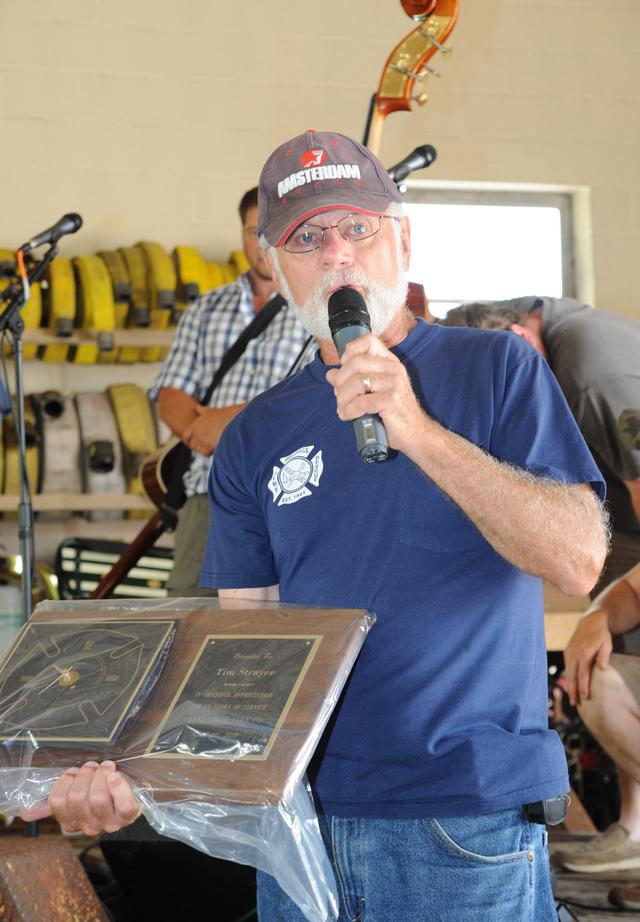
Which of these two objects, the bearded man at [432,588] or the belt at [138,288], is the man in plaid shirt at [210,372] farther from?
the belt at [138,288]

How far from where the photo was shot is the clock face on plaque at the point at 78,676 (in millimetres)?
1253

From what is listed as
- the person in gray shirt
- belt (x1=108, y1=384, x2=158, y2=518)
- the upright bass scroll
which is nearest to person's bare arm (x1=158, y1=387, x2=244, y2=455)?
the person in gray shirt

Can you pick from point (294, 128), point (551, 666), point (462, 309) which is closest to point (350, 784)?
point (462, 309)

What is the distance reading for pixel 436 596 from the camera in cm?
131

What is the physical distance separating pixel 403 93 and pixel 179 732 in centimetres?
204

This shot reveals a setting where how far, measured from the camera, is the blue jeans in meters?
1.27

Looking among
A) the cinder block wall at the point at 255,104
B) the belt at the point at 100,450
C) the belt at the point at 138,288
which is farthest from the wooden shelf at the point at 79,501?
the cinder block wall at the point at 255,104

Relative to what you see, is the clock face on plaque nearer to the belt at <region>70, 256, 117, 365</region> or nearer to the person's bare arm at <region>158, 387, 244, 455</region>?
the person's bare arm at <region>158, 387, 244, 455</region>

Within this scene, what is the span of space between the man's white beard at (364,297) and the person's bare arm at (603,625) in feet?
4.35

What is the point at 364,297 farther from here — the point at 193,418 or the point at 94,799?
the point at 193,418

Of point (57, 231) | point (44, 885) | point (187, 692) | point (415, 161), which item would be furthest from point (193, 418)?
point (187, 692)

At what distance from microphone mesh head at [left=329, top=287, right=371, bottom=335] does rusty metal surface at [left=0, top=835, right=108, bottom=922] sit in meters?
1.11

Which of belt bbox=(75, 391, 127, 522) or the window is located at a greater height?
the window

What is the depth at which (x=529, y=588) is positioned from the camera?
1.36m
